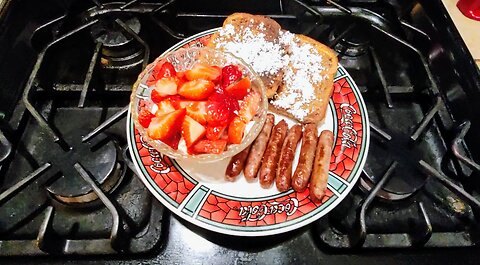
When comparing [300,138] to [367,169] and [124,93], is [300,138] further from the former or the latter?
[124,93]

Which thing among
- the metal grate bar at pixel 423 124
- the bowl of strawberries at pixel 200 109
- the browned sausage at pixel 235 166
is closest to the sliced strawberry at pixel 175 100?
the bowl of strawberries at pixel 200 109

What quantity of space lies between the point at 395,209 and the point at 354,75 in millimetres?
583

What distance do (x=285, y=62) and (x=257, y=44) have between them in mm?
120

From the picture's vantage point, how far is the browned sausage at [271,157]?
4.20ft

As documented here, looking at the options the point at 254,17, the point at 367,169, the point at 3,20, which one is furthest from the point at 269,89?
the point at 3,20

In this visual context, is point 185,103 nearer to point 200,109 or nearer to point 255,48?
point 200,109

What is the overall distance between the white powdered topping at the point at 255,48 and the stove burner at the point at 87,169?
0.54 metres

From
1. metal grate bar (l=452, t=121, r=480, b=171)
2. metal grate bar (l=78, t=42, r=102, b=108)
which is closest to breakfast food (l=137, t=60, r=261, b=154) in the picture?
metal grate bar (l=78, t=42, r=102, b=108)

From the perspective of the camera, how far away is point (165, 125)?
4.14ft

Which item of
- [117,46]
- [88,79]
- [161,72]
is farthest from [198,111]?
[117,46]

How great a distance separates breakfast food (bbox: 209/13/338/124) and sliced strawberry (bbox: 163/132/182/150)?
1.18ft

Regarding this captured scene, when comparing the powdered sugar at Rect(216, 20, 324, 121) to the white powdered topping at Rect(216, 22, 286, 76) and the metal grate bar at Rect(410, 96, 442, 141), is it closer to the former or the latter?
the white powdered topping at Rect(216, 22, 286, 76)

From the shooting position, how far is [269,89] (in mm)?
1479

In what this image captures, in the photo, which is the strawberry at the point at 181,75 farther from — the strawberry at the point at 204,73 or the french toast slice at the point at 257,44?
the french toast slice at the point at 257,44
